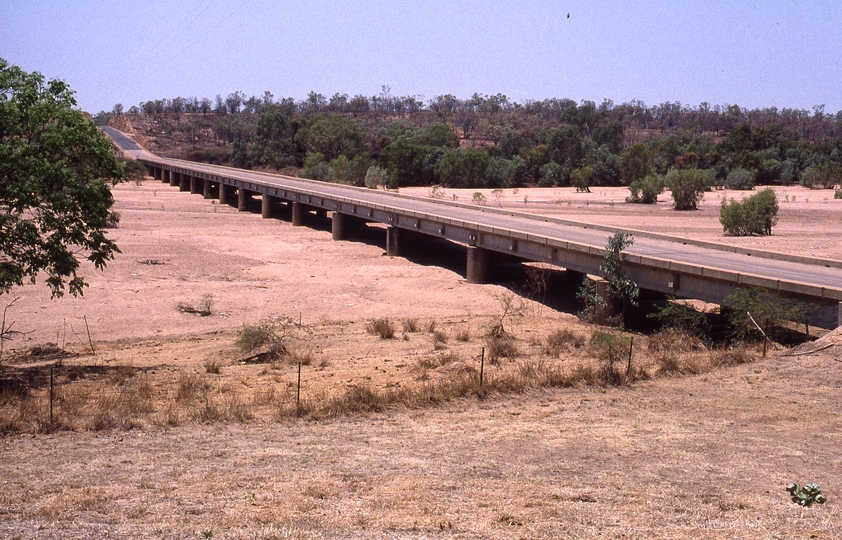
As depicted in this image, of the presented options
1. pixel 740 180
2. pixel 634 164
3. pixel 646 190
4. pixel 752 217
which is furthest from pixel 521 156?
pixel 752 217

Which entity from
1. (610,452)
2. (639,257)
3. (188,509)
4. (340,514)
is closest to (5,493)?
(188,509)

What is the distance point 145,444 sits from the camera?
10328 millimetres

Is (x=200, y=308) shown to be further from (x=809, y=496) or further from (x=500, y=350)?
(x=809, y=496)

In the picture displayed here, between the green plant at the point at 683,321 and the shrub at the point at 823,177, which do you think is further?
the shrub at the point at 823,177

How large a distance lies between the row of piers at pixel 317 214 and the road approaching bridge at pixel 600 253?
0.16 ft

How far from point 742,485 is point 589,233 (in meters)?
21.8

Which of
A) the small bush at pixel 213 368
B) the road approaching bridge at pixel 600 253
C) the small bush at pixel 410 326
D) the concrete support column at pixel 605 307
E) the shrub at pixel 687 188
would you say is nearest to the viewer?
the small bush at pixel 213 368

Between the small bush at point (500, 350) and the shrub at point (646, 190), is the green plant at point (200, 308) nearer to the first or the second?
the small bush at point (500, 350)

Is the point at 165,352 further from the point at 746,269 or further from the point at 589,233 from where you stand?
the point at 589,233

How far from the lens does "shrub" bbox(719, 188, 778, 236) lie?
4031cm

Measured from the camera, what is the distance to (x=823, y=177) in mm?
79312

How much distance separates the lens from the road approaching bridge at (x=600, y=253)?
1856 centimetres

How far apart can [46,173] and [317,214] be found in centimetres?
3830

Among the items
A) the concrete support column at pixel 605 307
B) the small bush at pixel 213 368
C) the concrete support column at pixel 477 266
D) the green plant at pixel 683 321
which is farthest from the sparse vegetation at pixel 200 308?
the green plant at pixel 683 321
